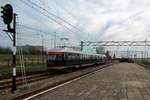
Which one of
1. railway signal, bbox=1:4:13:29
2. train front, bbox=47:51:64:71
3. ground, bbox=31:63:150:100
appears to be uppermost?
railway signal, bbox=1:4:13:29

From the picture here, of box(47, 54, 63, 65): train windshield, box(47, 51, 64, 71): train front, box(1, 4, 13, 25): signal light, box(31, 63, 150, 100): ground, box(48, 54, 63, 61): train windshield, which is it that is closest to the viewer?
box(31, 63, 150, 100): ground

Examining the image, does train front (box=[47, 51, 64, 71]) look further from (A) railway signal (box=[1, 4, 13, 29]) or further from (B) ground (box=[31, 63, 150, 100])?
(A) railway signal (box=[1, 4, 13, 29])

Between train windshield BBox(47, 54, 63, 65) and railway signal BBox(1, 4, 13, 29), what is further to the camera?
train windshield BBox(47, 54, 63, 65)

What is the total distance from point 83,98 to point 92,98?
40 centimetres

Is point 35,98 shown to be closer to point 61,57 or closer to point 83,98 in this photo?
point 83,98

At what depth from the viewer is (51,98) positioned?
12.5 m

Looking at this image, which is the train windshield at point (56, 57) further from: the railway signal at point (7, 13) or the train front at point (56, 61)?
the railway signal at point (7, 13)

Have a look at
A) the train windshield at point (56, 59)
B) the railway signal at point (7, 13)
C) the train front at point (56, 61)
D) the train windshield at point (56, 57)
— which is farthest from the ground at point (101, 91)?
the train windshield at point (56, 57)

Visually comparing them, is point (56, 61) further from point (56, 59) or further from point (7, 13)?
point (7, 13)

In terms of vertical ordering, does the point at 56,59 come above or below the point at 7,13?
below

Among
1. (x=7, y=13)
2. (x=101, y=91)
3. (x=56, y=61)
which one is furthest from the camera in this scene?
(x=56, y=61)

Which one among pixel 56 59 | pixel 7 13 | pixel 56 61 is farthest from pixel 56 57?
pixel 7 13

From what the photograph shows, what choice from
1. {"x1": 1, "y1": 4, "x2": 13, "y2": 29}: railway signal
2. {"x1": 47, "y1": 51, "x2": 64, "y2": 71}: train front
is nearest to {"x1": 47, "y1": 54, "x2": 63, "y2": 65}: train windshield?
{"x1": 47, "y1": 51, "x2": 64, "y2": 71}: train front

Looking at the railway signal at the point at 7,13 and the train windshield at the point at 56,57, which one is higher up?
the railway signal at the point at 7,13
